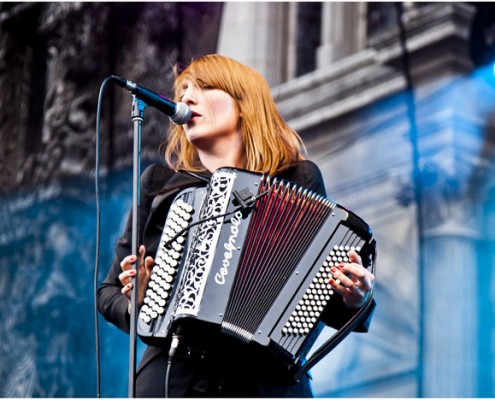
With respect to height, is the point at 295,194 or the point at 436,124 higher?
the point at 436,124

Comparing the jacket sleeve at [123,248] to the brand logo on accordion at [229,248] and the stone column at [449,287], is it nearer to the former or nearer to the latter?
the brand logo on accordion at [229,248]

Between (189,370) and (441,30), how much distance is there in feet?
6.91

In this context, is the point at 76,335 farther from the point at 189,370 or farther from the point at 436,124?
the point at 189,370

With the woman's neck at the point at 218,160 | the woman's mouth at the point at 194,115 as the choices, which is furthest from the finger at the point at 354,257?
the woman's mouth at the point at 194,115

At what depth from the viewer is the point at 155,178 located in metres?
2.46

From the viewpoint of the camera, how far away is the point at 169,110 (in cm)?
221

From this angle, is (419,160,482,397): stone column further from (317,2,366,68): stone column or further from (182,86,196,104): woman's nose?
(182,86,196,104): woman's nose

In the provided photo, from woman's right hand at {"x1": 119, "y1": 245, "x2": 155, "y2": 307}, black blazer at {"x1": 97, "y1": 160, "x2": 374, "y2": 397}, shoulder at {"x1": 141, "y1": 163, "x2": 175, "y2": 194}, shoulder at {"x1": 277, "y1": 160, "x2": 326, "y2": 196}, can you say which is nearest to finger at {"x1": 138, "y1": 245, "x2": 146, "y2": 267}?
woman's right hand at {"x1": 119, "y1": 245, "x2": 155, "y2": 307}

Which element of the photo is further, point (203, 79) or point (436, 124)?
point (436, 124)

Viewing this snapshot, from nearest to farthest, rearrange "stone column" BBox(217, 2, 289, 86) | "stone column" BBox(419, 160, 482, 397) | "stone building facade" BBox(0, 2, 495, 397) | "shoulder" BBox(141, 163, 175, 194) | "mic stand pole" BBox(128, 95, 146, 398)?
"mic stand pole" BBox(128, 95, 146, 398) → "shoulder" BBox(141, 163, 175, 194) → "stone column" BBox(419, 160, 482, 397) → "stone building facade" BBox(0, 2, 495, 397) → "stone column" BBox(217, 2, 289, 86)

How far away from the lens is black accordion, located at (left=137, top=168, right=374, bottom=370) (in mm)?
2135

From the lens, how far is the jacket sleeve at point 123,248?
7.69 feet

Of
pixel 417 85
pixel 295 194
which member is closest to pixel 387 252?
pixel 417 85

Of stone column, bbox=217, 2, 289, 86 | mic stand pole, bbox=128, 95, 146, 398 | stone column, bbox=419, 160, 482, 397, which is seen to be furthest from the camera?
stone column, bbox=217, 2, 289, 86
